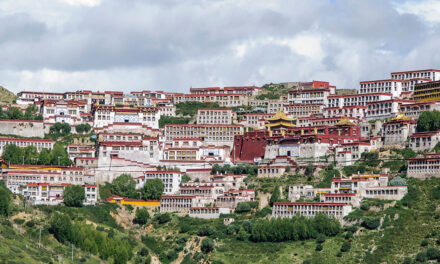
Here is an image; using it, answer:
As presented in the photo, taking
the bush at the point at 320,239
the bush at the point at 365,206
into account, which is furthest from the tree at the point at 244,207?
the bush at the point at 365,206

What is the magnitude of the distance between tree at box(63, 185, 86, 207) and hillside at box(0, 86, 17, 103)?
49.4 metres

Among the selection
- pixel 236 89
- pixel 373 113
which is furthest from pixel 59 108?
pixel 373 113

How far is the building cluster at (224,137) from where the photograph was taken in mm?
122312

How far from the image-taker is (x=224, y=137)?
14700 centimetres

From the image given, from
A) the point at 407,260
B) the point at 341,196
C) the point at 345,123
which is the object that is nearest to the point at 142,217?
the point at 341,196

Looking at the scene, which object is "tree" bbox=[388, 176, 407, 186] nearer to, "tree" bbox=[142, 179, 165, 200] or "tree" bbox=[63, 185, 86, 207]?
"tree" bbox=[142, 179, 165, 200]

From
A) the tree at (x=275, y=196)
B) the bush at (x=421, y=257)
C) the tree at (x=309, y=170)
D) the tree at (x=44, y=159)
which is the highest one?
the tree at (x=44, y=159)

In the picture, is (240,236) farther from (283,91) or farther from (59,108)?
(283,91)

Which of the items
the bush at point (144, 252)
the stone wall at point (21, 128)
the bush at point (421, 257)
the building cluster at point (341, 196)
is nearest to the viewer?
the bush at point (421, 257)

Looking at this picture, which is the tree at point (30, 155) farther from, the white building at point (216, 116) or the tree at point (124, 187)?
the white building at point (216, 116)

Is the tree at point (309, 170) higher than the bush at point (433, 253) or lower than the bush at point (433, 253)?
higher

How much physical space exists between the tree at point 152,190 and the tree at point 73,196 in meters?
9.06

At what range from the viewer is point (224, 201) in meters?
122

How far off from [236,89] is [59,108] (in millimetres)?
34391
